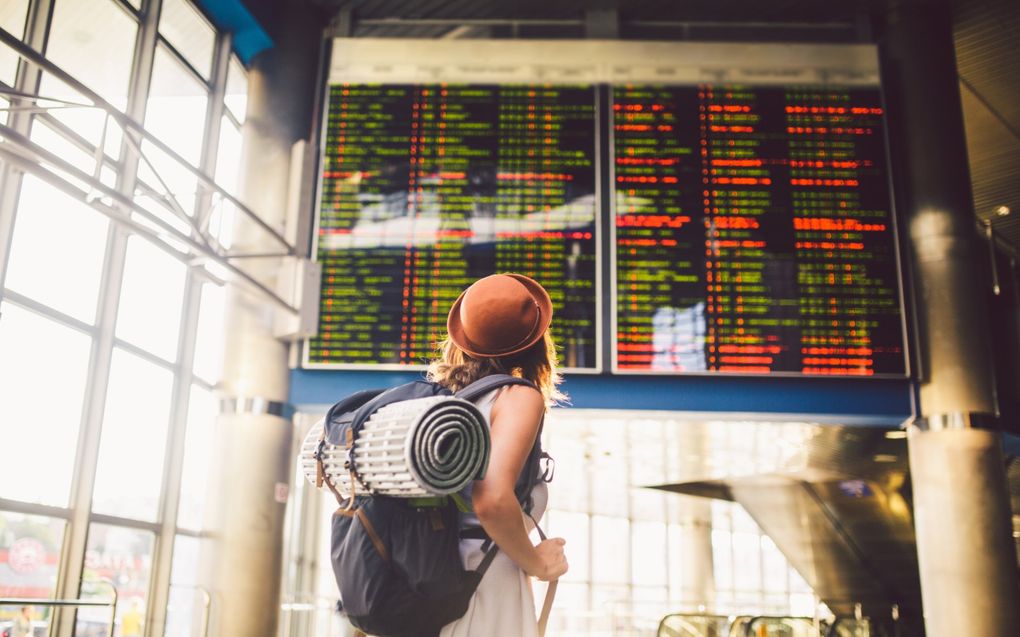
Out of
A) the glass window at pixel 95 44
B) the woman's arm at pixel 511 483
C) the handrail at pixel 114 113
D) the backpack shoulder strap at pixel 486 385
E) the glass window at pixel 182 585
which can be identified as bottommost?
the glass window at pixel 182 585

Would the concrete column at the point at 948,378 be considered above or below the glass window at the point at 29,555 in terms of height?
above

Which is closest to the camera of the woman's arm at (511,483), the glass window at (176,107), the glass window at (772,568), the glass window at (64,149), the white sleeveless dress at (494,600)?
the woman's arm at (511,483)

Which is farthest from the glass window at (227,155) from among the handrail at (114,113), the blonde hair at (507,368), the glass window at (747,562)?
the glass window at (747,562)

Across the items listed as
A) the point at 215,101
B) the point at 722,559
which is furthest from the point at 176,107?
the point at 722,559

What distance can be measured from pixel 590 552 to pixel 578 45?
12.9m

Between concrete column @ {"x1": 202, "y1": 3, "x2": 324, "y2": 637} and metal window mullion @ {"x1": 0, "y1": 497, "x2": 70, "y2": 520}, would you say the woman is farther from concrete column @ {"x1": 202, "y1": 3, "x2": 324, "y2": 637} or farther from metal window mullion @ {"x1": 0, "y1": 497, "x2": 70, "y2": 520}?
concrete column @ {"x1": 202, "y1": 3, "x2": 324, "y2": 637}

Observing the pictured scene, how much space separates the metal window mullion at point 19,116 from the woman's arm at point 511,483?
4534 mm

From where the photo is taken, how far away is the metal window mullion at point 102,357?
583 cm

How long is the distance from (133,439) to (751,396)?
4600 millimetres

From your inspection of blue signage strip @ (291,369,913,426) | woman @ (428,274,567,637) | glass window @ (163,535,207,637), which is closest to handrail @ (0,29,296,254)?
blue signage strip @ (291,369,913,426)

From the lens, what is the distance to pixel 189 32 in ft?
24.1

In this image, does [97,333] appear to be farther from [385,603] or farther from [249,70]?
[385,603]

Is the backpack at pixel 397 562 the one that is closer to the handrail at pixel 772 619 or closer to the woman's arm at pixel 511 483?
the woman's arm at pixel 511 483

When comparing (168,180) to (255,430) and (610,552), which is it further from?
(610,552)
